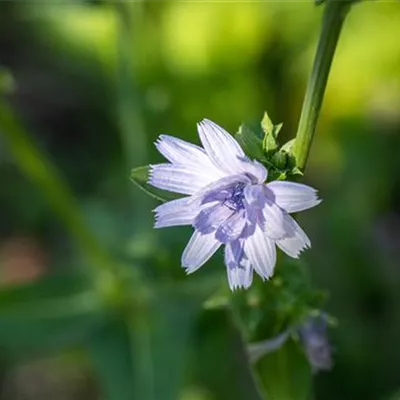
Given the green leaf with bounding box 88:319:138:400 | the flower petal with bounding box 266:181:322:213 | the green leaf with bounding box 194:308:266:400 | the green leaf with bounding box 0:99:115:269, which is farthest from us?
the green leaf with bounding box 194:308:266:400

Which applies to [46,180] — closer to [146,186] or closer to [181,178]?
[146,186]

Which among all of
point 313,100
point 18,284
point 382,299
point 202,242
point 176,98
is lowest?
point 382,299

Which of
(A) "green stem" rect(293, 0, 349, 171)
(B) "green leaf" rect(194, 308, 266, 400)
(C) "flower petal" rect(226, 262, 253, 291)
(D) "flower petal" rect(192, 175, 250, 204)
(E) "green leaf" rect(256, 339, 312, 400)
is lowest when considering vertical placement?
(B) "green leaf" rect(194, 308, 266, 400)

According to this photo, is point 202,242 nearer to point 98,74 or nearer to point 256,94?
point 256,94

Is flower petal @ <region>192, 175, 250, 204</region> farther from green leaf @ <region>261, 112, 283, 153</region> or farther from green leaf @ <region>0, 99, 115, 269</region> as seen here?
green leaf @ <region>0, 99, 115, 269</region>

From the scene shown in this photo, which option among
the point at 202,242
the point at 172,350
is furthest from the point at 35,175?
the point at 202,242

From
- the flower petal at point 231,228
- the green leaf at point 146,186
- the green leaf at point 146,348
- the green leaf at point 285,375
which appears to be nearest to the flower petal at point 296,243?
the flower petal at point 231,228

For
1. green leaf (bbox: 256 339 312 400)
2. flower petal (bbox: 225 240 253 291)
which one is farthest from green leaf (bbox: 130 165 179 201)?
green leaf (bbox: 256 339 312 400)

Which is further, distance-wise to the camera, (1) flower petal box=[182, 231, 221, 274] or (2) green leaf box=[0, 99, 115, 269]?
(2) green leaf box=[0, 99, 115, 269]
